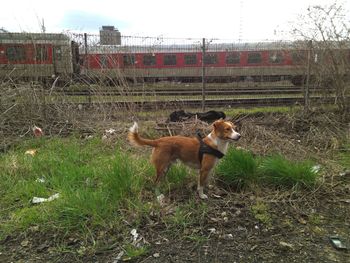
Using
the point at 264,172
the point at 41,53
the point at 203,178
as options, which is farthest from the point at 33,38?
the point at 264,172

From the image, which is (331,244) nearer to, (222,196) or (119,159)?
(222,196)

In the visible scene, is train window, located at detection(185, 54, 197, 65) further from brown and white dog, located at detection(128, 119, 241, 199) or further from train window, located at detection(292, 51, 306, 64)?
brown and white dog, located at detection(128, 119, 241, 199)

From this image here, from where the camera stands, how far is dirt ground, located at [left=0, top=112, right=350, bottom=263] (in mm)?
2803

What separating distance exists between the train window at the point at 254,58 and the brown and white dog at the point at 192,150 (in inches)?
502

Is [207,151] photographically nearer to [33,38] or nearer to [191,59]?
[33,38]

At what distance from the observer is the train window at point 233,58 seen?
16.2 m

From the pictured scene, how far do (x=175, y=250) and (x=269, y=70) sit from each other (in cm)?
1411

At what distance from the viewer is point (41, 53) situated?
7.43 metres

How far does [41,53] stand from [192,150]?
17.6 feet

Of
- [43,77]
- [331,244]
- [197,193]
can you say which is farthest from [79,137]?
[331,244]

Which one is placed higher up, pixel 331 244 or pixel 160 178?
pixel 160 178

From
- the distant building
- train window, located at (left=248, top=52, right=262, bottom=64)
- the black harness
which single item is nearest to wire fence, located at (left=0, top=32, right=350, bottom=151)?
the distant building

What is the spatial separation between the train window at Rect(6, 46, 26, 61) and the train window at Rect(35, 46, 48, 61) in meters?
0.63

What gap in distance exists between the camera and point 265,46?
562 inches
